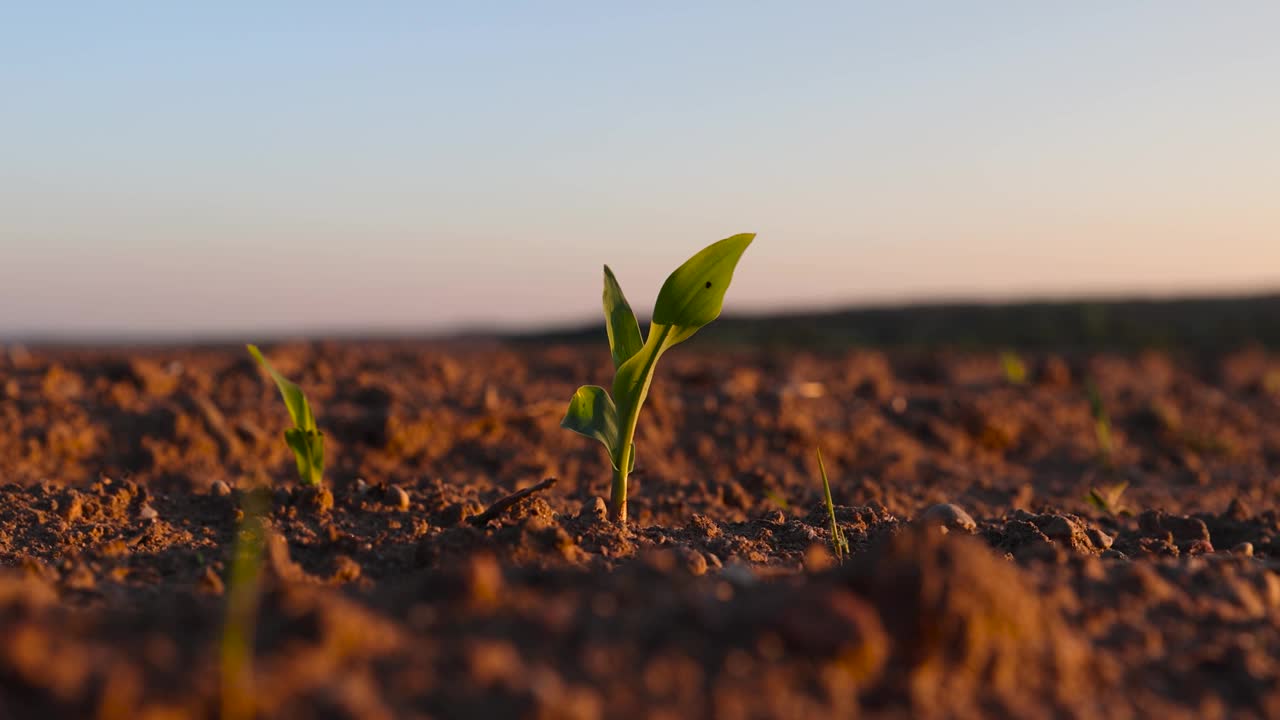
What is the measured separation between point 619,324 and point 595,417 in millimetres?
255

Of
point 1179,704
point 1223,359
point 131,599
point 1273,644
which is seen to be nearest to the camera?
point 1179,704

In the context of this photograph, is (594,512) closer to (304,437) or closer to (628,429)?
(628,429)

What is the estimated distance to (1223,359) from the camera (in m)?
9.62

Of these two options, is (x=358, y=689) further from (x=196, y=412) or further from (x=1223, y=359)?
(x=1223, y=359)

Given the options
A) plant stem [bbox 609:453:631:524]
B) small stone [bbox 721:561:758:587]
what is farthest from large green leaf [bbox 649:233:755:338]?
small stone [bbox 721:561:758:587]

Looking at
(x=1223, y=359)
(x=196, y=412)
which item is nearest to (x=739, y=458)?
(x=196, y=412)

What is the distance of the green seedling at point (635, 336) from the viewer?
97.3 inches

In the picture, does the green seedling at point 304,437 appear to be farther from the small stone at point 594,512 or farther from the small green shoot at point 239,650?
the small green shoot at point 239,650

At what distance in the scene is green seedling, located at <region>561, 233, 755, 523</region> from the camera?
2.47 metres

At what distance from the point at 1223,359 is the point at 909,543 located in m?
9.69

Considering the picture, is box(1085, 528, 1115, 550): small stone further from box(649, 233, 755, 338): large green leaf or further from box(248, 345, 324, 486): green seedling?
box(248, 345, 324, 486): green seedling

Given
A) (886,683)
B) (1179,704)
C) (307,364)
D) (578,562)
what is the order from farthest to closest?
(307,364) → (578,562) → (1179,704) → (886,683)

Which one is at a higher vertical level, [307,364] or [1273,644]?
[307,364]

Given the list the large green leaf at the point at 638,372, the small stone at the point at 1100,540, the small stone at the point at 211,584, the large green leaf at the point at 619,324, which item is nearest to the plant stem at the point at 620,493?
the large green leaf at the point at 638,372
